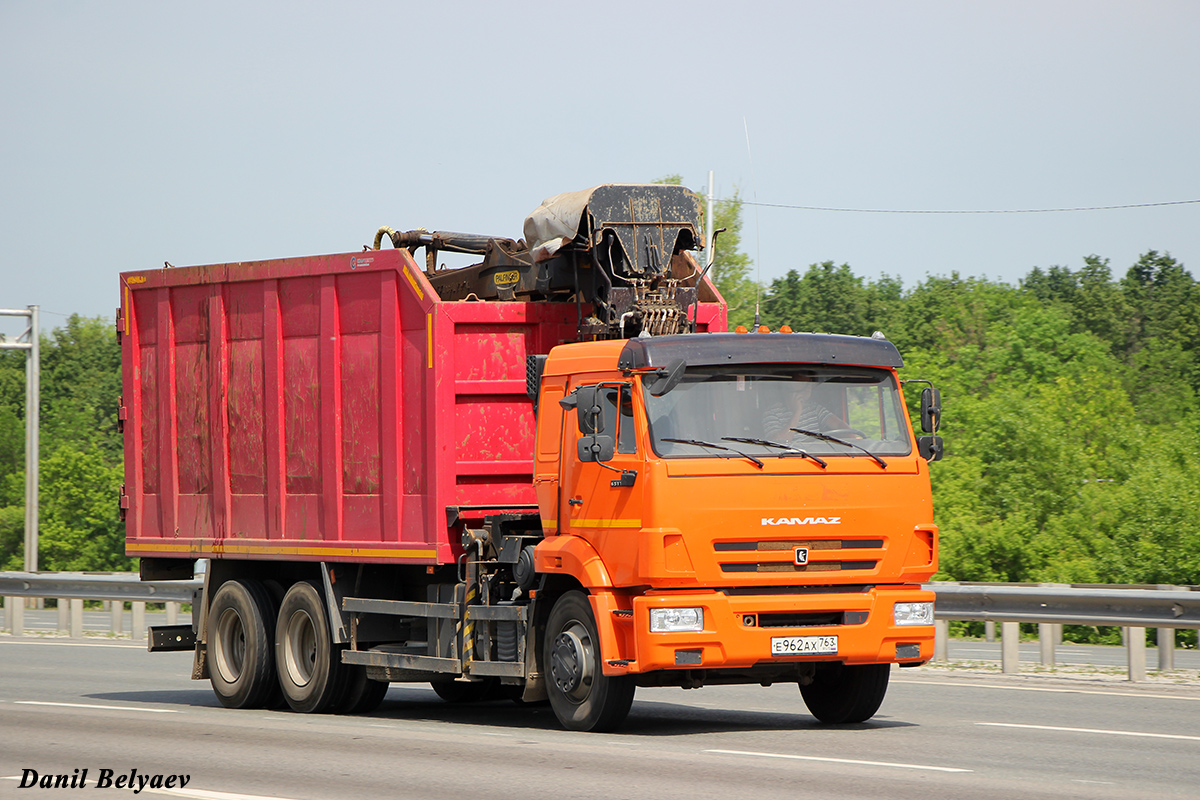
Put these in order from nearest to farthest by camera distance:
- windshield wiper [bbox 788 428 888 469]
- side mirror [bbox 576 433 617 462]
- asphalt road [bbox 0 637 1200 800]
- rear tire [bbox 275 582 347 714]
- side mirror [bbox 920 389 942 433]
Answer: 1. asphalt road [bbox 0 637 1200 800]
2. side mirror [bbox 576 433 617 462]
3. windshield wiper [bbox 788 428 888 469]
4. side mirror [bbox 920 389 942 433]
5. rear tire [bbox 275 582 347 714]

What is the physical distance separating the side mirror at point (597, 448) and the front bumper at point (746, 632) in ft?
3.15

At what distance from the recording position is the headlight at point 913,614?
37.2ft

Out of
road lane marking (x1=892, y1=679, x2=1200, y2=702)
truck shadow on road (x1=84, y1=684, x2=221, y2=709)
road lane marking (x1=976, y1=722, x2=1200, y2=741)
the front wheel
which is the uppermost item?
the front wheel

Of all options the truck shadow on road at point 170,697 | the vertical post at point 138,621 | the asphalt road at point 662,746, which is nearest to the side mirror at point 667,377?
the asphalt road at point 662,746

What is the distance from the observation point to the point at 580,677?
11.3m

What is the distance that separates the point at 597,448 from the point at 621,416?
0.27 metres

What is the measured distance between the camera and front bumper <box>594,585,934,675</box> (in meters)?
10.7

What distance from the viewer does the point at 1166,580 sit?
3800 centimetres

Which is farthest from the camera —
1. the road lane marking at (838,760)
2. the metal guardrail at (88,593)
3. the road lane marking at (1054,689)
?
the metal guardrail at (88,593)

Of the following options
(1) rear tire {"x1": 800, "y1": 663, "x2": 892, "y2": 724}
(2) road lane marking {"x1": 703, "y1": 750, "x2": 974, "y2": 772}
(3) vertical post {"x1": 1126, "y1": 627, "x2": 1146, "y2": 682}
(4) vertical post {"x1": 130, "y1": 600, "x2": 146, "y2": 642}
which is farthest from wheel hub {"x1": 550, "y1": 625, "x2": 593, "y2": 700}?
(4) vertical post {"x1": 130, "y1": 600, "x2": 146, "y2": 642}

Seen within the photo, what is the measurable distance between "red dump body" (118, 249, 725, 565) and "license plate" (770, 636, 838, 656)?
102 inches

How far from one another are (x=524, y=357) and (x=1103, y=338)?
9048 cm

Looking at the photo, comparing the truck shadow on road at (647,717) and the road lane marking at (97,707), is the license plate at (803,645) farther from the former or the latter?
the road lane marking at (97,707)

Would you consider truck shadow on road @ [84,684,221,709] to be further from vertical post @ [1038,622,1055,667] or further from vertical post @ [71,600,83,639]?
vertical post @ [71,600,83,639]
